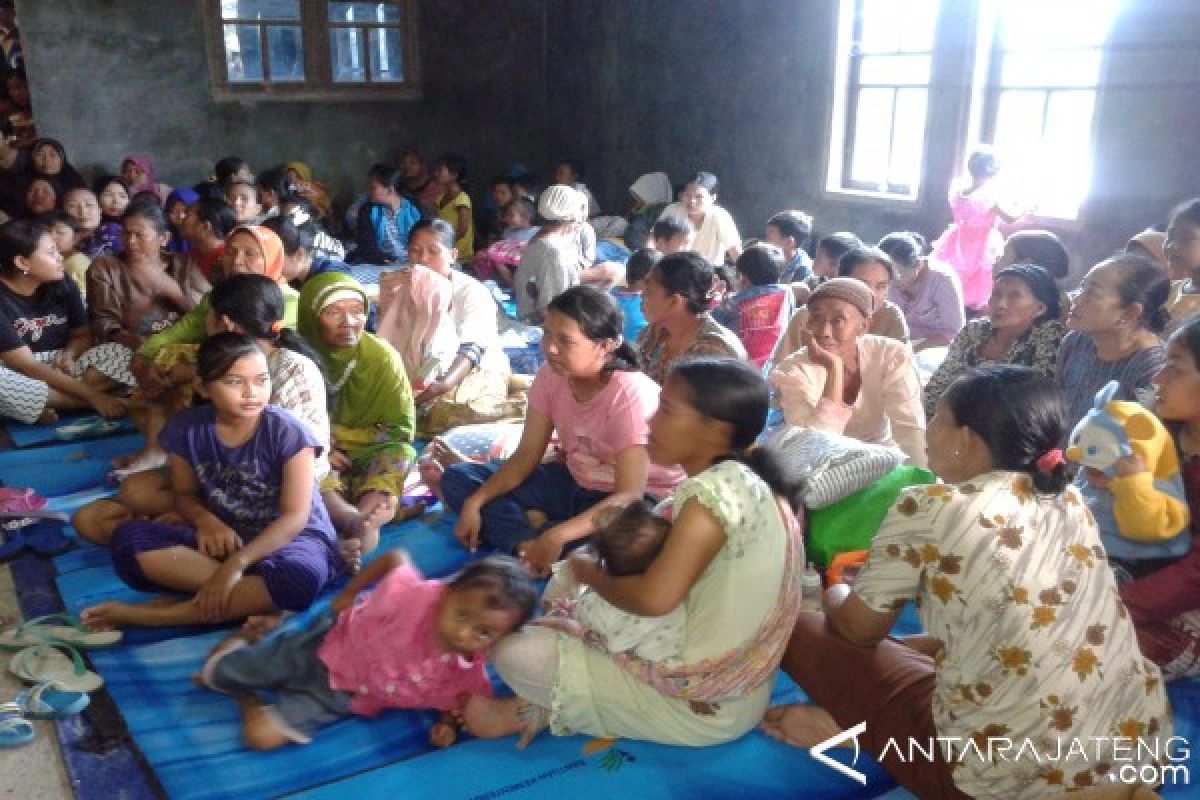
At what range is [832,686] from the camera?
200 centimetres

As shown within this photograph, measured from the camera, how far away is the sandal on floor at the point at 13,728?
204 cm

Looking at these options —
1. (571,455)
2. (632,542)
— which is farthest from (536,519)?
(632,542)

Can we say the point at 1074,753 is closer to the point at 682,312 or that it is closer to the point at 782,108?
the point at 682,312

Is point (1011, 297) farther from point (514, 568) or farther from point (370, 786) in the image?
point (370, 786)

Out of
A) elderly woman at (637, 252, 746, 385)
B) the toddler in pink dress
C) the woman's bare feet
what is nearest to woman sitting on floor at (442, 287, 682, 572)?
elderly woman at (637, 252, 746, 385)

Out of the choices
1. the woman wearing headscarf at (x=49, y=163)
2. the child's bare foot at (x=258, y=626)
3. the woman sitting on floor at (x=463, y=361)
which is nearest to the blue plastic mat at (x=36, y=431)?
the woman sitting on floor at (x=463, y=361)

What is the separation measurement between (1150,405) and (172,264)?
410 centimetres

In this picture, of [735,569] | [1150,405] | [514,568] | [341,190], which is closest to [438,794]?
[514,568]

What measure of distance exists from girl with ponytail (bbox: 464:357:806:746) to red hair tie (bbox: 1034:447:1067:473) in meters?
0.46

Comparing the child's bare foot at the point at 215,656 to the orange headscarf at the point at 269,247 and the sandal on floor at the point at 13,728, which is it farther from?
the orange headscarf at the point at 269,247

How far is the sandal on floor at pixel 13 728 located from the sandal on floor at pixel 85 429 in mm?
2061

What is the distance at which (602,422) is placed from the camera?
9.07 ft

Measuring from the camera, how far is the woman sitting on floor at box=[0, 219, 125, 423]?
13.3 feet

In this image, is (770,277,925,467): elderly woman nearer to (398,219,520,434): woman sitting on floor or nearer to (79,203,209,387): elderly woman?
(398,219,520,434): woman sitting on floor
